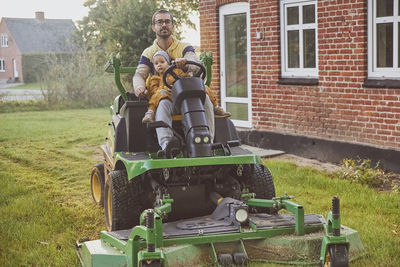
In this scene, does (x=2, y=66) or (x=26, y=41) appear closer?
(x=26, y=41)

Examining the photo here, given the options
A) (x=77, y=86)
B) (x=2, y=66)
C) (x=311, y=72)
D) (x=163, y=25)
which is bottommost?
(x=77, y=86)

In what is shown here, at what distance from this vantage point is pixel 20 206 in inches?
291

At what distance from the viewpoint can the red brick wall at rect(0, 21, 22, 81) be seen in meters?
46.7

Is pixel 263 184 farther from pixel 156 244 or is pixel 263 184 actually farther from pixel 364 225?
pixel 156 244

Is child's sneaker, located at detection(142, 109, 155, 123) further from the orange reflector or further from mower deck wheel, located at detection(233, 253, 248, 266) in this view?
mower deck wheel, located at detection(233, 253, 248, 266)

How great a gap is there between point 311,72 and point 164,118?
523 centimetres

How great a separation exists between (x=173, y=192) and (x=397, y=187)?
130 inches

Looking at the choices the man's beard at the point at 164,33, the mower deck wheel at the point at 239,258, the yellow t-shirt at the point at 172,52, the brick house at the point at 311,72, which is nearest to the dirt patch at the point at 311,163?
the brick house at the point at 311,72

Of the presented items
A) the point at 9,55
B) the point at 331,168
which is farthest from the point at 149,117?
the point at 9,55

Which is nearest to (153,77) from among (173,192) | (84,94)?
(173,192)

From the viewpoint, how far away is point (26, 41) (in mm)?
46562

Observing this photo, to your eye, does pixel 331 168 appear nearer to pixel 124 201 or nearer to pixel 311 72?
pixel 311 72

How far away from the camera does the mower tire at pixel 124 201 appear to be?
5.66 meters

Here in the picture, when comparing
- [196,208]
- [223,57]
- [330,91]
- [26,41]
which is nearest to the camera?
[196,208]
